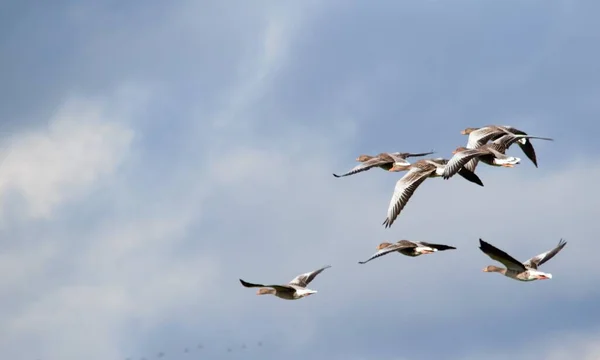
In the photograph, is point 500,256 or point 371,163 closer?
point 500,256

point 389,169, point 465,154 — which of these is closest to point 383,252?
point 465,154

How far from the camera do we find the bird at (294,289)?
36.2 metres

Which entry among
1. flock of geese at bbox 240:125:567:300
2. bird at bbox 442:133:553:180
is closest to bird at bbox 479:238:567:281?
flock of geese at bbox 240:125:567:300

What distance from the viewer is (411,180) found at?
36.6m

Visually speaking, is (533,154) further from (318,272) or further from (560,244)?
(318,272)

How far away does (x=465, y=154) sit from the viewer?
3641 centimetres

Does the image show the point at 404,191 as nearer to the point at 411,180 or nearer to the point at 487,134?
the point at 411,180

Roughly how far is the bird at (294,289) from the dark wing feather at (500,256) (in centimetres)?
492

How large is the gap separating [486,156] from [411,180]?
9.04ft

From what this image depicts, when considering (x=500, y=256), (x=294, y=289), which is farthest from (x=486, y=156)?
(x=294, y=289)

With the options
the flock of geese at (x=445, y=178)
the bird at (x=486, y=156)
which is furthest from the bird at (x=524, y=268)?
the bird at (x=486, y=156)

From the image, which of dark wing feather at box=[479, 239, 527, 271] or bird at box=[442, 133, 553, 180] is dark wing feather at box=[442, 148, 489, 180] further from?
dark wing feather at box=[479, 239, 527, 271]

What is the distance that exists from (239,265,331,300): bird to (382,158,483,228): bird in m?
3.14

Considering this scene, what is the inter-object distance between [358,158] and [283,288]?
803cm
